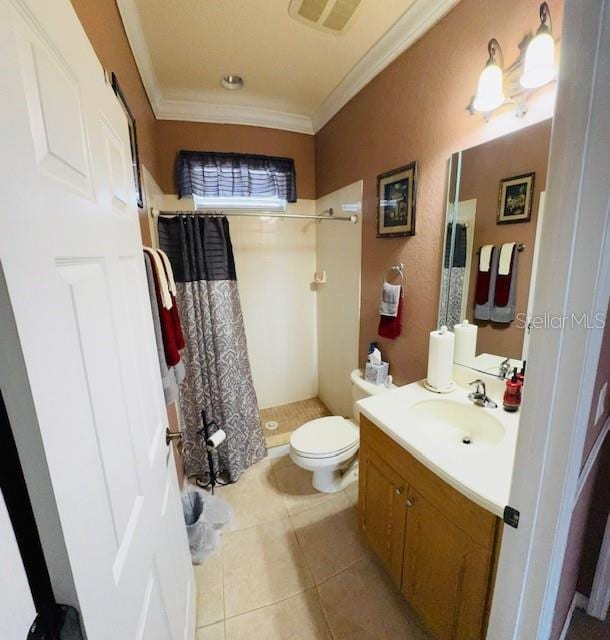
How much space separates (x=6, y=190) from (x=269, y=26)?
5.44ft

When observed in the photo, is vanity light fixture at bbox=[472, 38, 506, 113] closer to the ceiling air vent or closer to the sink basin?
the ceiling air vent

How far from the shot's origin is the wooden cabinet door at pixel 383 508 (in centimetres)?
115

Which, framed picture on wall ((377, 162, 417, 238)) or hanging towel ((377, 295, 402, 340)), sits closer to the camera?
framed picture on wall ((377, 162, 417, 238))

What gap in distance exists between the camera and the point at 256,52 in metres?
1.55

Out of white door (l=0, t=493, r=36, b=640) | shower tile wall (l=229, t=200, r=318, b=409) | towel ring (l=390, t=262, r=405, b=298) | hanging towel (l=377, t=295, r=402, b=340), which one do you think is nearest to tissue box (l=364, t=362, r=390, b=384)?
hanging towel (l=377, t=295, r=402, b=340)

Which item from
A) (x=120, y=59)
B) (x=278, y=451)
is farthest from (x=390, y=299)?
(x=120, y=59)

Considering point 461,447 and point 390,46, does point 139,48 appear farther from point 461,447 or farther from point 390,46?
point 461,447

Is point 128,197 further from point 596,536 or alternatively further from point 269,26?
point 596,536

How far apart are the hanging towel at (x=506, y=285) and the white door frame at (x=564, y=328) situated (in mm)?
731

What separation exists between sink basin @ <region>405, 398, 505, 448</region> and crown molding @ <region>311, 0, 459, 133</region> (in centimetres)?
170

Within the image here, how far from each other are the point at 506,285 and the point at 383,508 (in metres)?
1.10

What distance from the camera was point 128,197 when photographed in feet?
2.79

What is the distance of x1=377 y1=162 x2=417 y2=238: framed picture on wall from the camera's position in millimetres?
1524

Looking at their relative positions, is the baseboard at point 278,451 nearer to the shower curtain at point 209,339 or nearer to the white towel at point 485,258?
the shower curtain at point 209,339
